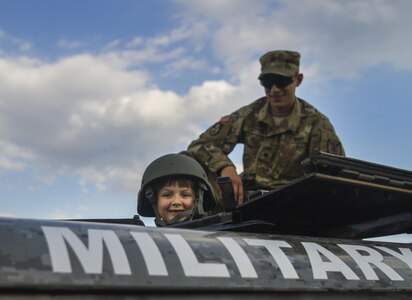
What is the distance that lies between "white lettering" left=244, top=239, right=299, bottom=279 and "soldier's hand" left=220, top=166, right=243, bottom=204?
149 centimetres

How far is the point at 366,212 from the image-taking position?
94.9 inches

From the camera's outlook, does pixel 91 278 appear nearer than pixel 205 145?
Yes

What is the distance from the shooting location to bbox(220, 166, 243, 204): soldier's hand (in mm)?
3619

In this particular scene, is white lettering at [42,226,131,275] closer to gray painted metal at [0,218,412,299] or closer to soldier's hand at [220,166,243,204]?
gray painted metal at [0,218,412,299]

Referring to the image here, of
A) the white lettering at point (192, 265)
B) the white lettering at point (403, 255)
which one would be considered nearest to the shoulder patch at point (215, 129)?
the white lettering at point (403, 255)

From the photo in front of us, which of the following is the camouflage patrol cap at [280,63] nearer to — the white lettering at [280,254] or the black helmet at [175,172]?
the black helmet at [175,172]

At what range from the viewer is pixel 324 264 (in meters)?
1.90

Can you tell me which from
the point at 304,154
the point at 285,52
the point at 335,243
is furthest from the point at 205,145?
the point at 335,243

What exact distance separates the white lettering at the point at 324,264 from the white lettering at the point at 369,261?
70mm

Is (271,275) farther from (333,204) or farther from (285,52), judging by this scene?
(285,52)

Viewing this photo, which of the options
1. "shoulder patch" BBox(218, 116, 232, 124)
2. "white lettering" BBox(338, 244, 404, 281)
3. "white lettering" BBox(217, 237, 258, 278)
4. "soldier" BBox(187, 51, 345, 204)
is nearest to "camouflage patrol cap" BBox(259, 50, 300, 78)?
"soldier" BBox(187, 51, 345, 204)

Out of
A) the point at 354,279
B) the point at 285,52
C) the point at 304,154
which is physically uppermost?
the point at 285,52

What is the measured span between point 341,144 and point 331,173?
8.39 feet

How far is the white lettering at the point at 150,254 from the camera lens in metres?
1.54
